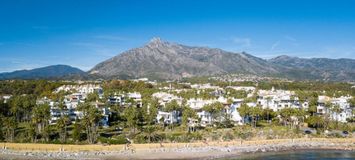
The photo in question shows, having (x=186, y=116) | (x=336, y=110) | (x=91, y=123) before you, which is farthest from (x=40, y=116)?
(x=336, y=110)

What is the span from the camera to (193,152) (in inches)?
2232

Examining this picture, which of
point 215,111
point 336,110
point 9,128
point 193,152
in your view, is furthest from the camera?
point 336,110

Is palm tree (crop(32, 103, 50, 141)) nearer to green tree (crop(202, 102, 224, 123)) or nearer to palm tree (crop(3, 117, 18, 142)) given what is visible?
palm tree (crop(3, 117, 18, 142))

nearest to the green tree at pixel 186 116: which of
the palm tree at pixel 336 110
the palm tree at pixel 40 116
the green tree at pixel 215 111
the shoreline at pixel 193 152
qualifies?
the green tree at pixel 215 111

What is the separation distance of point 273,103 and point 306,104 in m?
7.88

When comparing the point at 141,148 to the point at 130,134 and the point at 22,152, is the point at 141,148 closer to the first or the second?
the point at 130,134

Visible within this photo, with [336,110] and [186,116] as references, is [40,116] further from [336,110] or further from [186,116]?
[336,110]

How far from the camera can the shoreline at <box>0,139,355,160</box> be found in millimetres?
52500

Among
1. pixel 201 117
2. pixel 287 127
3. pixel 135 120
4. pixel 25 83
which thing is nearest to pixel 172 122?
pixel 201 117

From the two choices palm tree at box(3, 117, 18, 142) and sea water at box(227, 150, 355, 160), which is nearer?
sea water at box(227, 150, 355, 160)

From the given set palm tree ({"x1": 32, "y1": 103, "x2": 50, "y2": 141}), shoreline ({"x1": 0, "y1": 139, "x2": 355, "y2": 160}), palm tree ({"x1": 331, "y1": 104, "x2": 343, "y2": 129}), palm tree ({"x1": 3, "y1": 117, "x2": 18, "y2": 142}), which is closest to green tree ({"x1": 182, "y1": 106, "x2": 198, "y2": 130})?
shoreline ({"x1": 0, "y1": 139, "x2": 355, "y2": 160})

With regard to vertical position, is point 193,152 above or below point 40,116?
below

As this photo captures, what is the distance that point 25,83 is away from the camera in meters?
127

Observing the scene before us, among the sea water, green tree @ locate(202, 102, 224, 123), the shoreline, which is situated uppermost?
green tree @ locate(202, 102, 224, 123)
